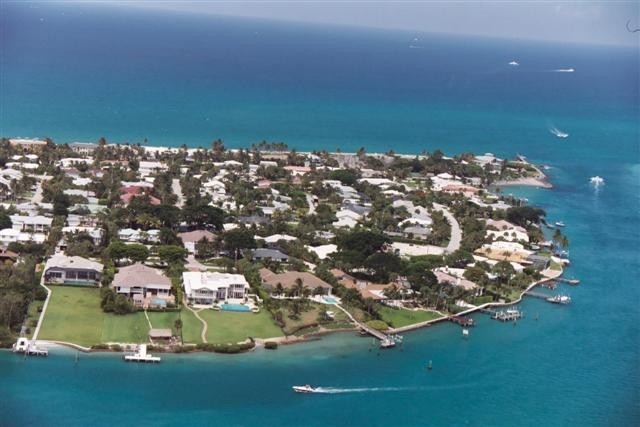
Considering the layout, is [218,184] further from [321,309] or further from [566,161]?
[566,161]

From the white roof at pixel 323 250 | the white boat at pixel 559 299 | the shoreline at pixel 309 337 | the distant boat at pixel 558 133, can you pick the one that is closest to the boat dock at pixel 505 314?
the shoreline at pixel 309 337

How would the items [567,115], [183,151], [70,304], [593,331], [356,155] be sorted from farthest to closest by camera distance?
1. [567,115]
2. [356,155]
3. [183,151]
4. [593,331]
5. [70,304]

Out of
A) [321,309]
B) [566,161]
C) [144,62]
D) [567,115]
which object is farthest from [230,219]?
[144,62]

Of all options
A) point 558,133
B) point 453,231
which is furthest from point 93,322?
point 558,133

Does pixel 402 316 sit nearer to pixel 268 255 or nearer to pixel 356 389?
pixel 356 389

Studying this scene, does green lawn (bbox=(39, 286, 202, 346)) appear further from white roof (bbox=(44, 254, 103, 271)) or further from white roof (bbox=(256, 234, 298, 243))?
white roof (bbox=(256, 234, 298, 243))

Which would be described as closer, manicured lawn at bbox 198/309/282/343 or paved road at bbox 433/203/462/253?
manicured lawn at bbox 198/309/282/343

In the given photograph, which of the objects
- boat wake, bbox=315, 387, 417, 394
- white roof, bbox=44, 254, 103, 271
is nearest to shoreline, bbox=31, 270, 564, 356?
boat wake, bbox=315, 387, 417, 394
